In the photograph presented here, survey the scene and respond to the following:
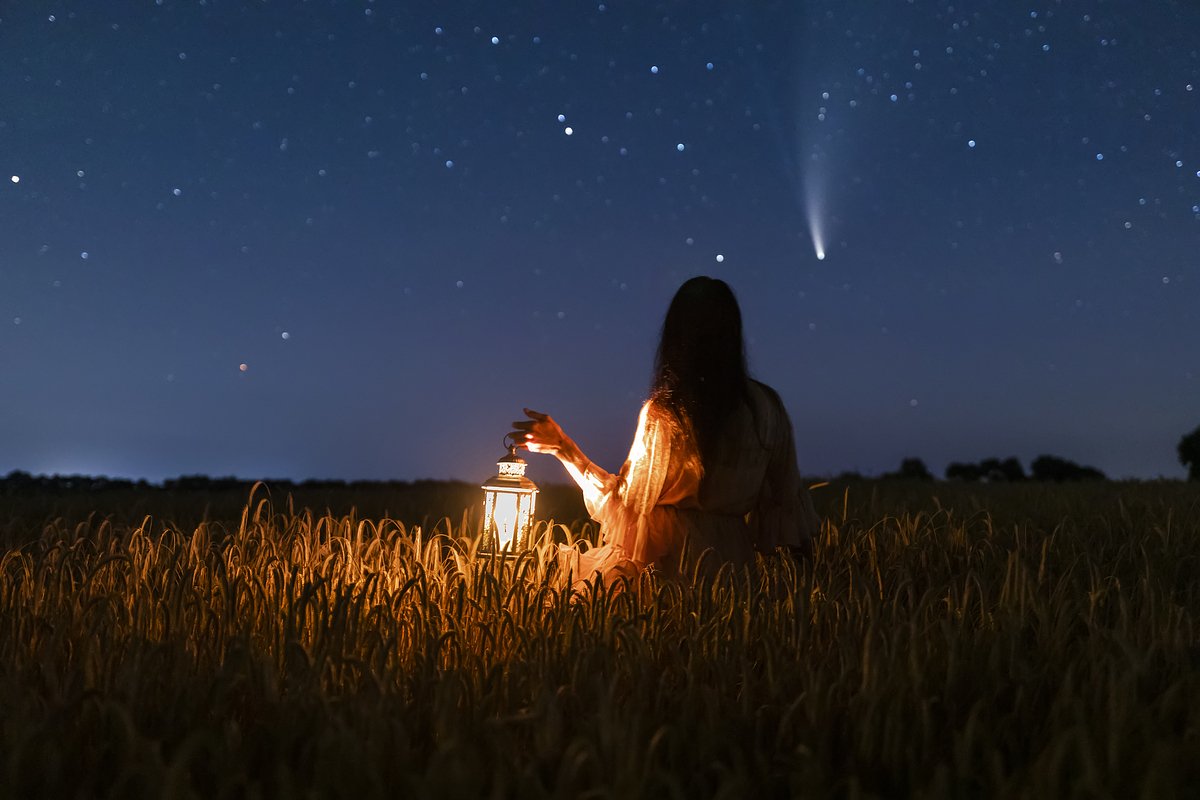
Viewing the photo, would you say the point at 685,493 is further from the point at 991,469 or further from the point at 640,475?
the point at 991,469

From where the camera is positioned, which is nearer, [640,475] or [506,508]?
[640,475]

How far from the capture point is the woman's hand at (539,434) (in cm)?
418

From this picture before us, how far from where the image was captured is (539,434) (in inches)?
165

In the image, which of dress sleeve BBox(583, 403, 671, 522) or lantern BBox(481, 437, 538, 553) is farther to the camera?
lantern BBox(481, 437, 538, 553)

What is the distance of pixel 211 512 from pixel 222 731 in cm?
619

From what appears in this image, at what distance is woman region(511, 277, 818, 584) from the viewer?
13.3ft

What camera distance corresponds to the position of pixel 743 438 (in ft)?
13.5

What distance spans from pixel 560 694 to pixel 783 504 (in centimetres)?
256

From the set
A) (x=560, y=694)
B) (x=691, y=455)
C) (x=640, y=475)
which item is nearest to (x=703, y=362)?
(x=691, y=455)

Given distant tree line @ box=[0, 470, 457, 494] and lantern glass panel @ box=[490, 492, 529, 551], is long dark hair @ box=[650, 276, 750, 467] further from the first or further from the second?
distant tree line @ box=[0, 470, 457, 494]

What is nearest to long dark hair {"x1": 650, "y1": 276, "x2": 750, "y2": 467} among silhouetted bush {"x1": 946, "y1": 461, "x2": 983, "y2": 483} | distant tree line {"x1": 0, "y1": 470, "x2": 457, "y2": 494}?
distant tree line {"x1": 0, "y1": 470, "x2": 457, "y2": 494}

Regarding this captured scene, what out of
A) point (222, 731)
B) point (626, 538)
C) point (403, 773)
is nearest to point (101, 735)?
point (222, 731)

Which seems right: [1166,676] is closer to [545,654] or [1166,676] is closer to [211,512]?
[545,654]

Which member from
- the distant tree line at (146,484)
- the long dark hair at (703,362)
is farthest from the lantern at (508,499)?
the distant tree line at (146,484)
